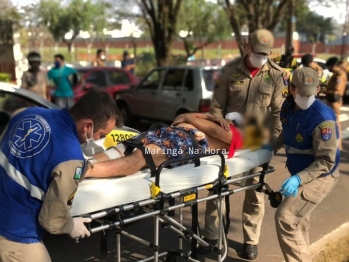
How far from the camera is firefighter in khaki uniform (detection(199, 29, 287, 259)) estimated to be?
3951 mm

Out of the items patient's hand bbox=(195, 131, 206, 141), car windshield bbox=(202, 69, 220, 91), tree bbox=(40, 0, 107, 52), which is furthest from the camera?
tree bbox=(40, 0, 107, 52)

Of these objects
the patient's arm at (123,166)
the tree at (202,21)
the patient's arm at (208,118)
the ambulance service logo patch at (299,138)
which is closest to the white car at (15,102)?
the patient's arm at (208,118)

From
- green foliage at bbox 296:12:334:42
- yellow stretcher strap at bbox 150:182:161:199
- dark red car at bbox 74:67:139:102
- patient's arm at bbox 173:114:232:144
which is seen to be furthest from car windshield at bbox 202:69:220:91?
green foliage at bbox 296:12:334:42

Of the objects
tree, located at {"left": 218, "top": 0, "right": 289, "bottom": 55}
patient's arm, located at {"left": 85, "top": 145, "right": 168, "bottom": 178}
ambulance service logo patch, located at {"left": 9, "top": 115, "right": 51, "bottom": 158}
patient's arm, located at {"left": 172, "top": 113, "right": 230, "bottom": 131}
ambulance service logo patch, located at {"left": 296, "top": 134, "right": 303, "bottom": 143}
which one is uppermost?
tree, located at {"left": 218, "top": 0, "right": 289, "bottom": 55}

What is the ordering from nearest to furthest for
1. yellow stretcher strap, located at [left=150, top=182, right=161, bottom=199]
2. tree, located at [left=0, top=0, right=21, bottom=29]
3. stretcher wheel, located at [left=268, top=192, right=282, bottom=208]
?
yellow stretcher strap, located at [left=150, top=182, right=161, bottom=199] → stretcher wheel, located at [left=268, top=192, right=282, bottom=208] → tree, located at [left=0, top=0, right=21, bottom=29]

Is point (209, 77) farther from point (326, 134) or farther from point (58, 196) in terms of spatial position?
point (58, 196)

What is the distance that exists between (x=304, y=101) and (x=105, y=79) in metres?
8.74

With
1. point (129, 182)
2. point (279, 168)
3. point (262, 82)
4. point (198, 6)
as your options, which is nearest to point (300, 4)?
point (279, 168)

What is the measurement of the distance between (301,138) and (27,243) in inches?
79.8

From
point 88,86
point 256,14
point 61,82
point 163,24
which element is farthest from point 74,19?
point 61,82

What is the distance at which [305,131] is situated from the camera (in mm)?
3332

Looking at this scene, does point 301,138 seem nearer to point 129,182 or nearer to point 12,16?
point 129,182

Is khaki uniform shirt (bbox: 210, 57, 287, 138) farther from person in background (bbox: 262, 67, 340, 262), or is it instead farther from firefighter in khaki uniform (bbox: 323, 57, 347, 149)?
firefighter in khaki uniform (bbox: 323, 57, 347, 149)

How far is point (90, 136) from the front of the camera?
8.04 feet
